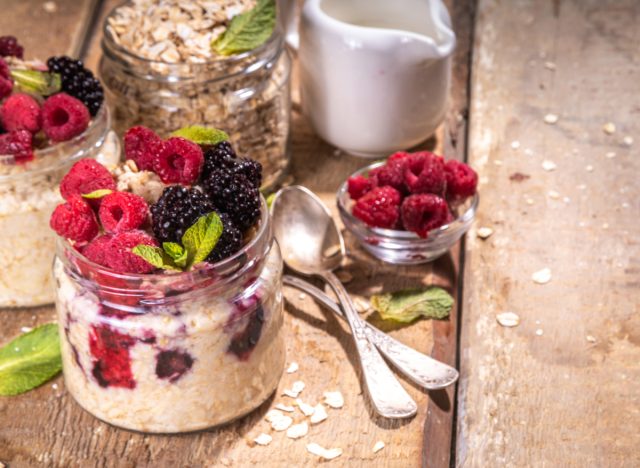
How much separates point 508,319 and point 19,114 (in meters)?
0.76

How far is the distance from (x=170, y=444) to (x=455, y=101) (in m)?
0.96

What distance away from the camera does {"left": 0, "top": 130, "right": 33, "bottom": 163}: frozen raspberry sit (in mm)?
1383

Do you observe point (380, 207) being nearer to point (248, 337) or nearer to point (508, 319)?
point (508, 319)

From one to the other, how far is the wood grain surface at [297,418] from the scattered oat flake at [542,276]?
0.40 feet

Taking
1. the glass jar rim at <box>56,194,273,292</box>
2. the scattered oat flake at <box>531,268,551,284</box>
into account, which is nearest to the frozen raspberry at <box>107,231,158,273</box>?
the glass jar rim at <box>56,194,273,292</box>

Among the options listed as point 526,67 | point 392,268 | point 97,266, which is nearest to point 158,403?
point 97,266

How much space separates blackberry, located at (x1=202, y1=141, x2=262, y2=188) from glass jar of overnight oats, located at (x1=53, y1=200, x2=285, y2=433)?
59 millimetres

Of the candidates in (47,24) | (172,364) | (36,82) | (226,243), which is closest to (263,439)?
(172,364)

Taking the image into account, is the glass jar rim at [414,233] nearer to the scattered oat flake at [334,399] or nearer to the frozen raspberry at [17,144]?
the scattered oat flake at [334,399]

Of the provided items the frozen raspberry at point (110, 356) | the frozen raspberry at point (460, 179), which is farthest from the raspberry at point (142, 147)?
the frozen raspberry at point (460, 179)

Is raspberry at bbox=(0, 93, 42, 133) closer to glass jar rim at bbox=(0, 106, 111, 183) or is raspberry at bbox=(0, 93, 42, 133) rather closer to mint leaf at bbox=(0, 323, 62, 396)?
glass jar rim at bbox=(0, 106, 111, 183)

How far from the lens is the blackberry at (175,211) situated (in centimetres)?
118

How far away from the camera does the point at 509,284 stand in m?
1.53

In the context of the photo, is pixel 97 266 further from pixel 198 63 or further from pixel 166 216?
pixel 198 63
